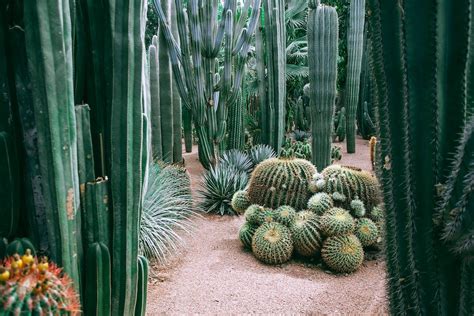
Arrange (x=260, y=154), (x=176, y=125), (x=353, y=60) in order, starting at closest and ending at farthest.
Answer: (x=260, y=154)
(x=176, y=125)
(x=353, y=60)

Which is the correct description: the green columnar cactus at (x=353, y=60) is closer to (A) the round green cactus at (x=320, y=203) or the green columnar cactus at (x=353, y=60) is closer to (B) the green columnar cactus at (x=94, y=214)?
(A) the round green cactus at (x=320, y=203)

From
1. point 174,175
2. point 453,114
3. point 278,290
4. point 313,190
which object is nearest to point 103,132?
point 453,114

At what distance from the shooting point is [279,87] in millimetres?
8977

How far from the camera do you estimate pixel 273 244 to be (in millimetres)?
4633

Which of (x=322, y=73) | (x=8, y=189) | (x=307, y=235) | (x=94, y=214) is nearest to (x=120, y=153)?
(x=94, y=214)

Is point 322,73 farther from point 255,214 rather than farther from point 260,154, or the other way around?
point 255,214

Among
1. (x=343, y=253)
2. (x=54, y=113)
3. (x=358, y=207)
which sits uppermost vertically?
(x=54, y=113)

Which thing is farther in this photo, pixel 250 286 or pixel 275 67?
pixel 275 67

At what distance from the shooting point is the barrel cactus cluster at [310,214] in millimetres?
4570

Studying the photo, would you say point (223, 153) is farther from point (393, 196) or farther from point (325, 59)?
point (393, 196)

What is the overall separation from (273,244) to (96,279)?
9.04 ft

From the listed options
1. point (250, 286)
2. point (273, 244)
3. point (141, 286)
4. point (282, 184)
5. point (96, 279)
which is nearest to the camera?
point (96, 279)

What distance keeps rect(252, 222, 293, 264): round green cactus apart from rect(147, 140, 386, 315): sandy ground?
102mm

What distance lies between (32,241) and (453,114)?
6.83ft
